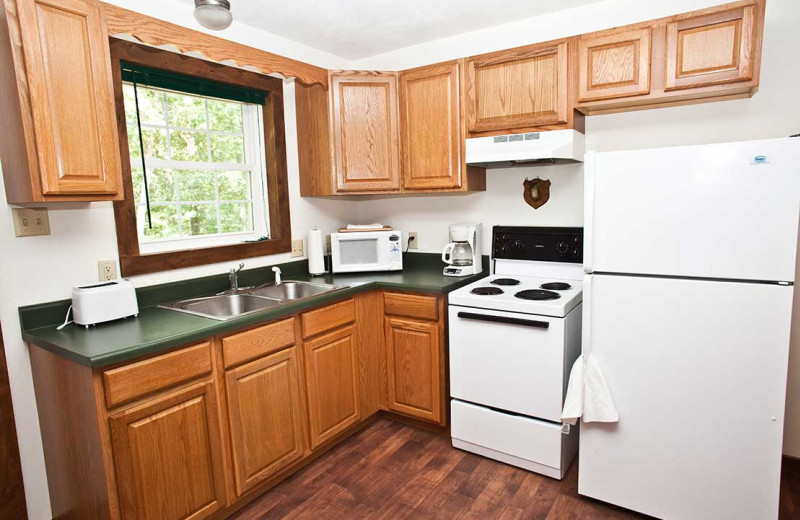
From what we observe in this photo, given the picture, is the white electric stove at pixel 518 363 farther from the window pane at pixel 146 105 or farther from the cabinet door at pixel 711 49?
the window pane at pixel 146 105

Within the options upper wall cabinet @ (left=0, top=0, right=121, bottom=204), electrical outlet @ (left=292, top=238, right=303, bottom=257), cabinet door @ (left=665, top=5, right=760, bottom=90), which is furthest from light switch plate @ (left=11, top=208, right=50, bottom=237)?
cabinet door @ (left=665, top=5, right=760, bottom=90)

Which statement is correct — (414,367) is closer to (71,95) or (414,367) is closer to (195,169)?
(195,169)

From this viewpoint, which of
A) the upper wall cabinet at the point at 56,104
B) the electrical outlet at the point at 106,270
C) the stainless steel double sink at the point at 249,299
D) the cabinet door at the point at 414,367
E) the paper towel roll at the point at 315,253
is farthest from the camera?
the paper towel roll at the point at 315,253

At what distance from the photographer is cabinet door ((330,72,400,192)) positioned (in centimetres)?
285

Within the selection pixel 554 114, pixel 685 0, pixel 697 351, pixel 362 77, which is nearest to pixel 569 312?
pixel 697 351

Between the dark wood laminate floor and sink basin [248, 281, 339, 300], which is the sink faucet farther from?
the dark wood laminate floor

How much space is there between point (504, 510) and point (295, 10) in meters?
2.69

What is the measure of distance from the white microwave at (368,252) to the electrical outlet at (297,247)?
0.24 metres

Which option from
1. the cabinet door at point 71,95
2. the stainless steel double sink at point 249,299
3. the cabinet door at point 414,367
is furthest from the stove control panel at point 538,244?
the cabinet door at point 71,95

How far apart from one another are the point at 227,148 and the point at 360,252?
1.04m

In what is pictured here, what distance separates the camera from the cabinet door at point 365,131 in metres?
2.85

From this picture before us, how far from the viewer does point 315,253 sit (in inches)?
118

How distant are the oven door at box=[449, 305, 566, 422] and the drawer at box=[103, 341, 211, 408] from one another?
1261 mm

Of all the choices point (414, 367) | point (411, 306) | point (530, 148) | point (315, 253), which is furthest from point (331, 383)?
point (530, 148)
